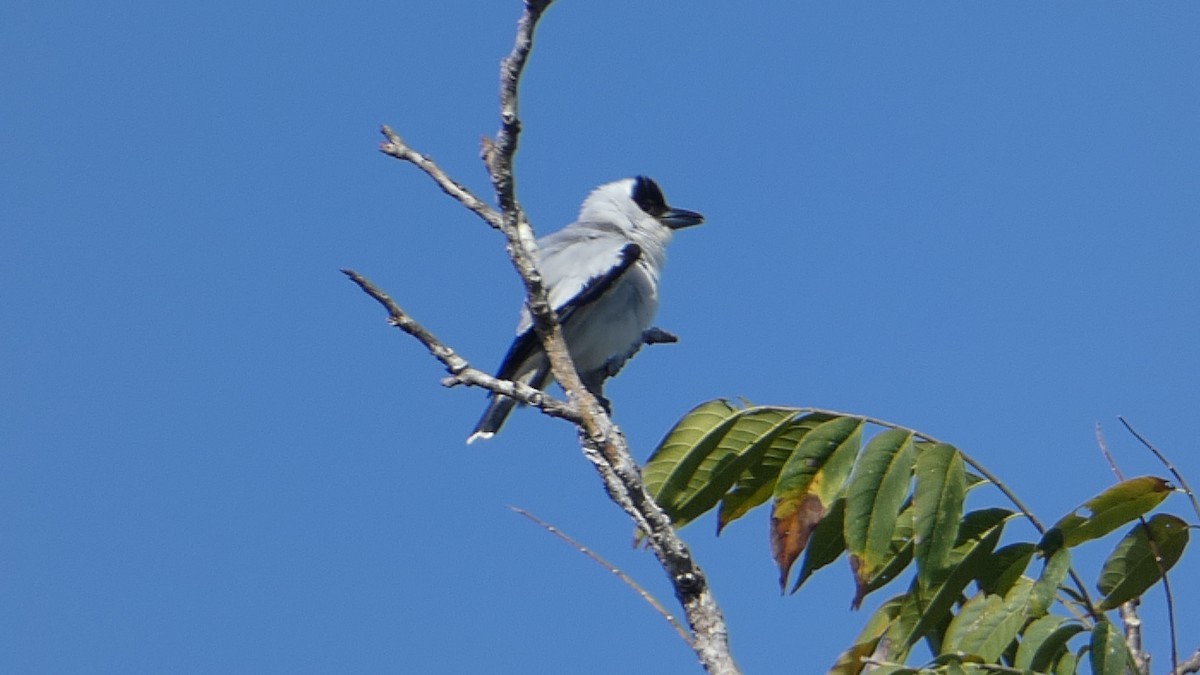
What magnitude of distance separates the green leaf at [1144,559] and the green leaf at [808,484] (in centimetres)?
61

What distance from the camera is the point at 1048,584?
301 centimetres

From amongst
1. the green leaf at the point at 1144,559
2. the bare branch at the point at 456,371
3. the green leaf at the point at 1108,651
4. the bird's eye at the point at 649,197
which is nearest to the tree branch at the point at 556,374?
the bare branch at the point at 456,371

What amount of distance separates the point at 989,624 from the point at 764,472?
64 centimetres

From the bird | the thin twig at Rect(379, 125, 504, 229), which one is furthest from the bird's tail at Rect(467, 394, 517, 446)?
the thin twig at Rect(379, 125, 504, 229)

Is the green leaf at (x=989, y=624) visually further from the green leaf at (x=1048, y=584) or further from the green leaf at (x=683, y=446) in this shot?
the green leaf at (x=683, y=446)

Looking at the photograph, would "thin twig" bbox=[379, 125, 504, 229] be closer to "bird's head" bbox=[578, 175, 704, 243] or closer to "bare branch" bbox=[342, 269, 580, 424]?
"bare branch" bbox=[342, 269, 580, 424]

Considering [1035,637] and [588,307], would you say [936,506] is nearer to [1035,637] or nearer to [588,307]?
[1035,637]

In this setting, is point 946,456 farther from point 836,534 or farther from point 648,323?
point 648,323

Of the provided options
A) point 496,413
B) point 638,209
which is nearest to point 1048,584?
point 496,413

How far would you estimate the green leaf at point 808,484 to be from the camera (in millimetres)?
3195

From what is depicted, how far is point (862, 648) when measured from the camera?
3393 millimetres

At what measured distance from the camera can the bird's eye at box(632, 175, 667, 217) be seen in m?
8.59

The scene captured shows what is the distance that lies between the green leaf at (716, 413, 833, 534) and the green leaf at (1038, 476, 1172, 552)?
23.3 inches

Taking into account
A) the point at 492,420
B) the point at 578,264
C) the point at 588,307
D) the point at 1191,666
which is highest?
the point at 578,264
